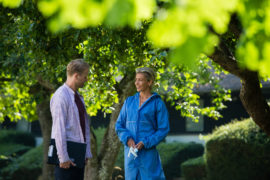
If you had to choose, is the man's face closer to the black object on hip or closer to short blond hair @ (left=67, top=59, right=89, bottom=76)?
short blond hair @ (left=67, top=59, right=89, bottom=76)

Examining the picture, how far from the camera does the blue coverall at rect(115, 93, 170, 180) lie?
488 centimetres

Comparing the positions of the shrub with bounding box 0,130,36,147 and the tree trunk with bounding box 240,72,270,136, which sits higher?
the tree trunk with bounding box 240,72,270,136

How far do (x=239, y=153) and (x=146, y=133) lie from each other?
6735mm

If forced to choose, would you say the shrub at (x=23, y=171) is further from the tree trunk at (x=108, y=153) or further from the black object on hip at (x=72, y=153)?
the black object on hip at (x=72, y=153)

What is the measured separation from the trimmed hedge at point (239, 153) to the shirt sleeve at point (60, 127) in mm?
7478

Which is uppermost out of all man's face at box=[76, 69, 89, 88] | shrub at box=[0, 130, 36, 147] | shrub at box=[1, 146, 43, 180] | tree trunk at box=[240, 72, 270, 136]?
man's face at box=[76, 69, 89, 88]

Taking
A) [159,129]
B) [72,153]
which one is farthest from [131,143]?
[72,153]

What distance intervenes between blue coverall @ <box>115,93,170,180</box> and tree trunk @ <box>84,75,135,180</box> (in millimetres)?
3701

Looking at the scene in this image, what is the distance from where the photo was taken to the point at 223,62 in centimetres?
552

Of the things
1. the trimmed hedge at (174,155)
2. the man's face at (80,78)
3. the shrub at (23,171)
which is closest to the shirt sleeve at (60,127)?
the man's face at (80,78)

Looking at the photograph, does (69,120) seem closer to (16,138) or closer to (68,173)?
(68,173)

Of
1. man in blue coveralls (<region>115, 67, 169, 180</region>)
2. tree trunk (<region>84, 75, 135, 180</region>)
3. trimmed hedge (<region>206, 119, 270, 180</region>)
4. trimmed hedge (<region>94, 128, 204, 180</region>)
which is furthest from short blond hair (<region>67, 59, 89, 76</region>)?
trimmed hedge (<region>94, 128, 204, 180</region>)

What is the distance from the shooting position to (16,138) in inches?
822

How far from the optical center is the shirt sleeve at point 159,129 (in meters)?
4.82
